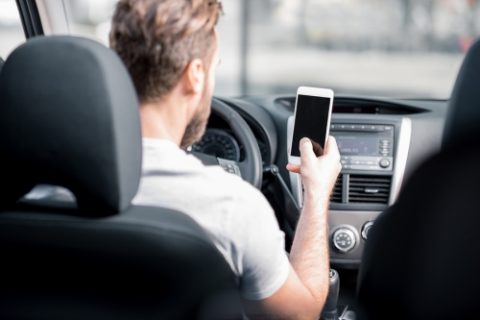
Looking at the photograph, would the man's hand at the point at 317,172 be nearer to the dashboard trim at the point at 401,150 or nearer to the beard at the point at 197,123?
the beard at the point at 197,123

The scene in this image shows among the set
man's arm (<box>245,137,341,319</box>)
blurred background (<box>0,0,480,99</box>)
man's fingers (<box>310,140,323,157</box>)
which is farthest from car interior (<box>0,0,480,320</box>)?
blurred background (<box>0,0,480,99</box>)

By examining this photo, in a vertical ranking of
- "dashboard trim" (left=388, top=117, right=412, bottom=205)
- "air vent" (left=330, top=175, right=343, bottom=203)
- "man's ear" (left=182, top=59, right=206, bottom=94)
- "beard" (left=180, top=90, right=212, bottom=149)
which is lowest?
"air vent" (left=330, top=175, right=343, bottom=203)

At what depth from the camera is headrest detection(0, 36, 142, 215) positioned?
6.33 feet

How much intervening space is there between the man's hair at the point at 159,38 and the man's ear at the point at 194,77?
0.01 meters

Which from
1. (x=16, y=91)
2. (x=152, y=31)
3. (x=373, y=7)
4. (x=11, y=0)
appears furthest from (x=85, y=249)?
(x=373, y=7)

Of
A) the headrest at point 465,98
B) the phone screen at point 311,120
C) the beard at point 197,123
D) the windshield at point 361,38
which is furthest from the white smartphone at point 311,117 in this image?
the windshield at point 361,38

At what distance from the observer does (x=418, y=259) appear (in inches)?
77.2

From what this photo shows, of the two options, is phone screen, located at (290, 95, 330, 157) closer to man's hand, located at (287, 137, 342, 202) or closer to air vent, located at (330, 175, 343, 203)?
man's hand, located at (287, 137, 342, 202)

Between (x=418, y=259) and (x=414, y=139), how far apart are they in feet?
7.59

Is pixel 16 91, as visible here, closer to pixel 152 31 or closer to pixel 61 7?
pixel 152 31

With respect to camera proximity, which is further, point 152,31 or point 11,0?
point 11,0

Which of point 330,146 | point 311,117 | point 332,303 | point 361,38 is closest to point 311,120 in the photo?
point 311,117

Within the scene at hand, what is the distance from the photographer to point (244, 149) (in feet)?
13.2

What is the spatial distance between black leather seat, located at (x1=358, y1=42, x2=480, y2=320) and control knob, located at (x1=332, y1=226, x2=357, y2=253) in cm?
216
